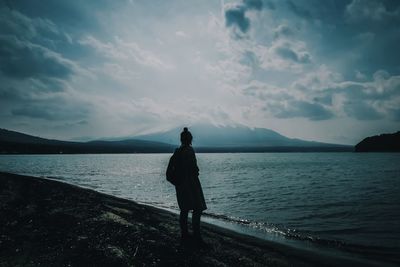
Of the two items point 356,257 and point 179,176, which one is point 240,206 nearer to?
point 356,257

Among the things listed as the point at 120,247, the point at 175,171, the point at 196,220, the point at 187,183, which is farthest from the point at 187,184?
the point at 120,247

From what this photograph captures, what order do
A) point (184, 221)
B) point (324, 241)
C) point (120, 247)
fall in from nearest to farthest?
point (120, 247), point (184, 221), point (324, 241)

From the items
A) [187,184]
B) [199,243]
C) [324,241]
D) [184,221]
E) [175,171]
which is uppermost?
[175,171]

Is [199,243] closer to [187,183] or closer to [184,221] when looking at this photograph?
[184,221]

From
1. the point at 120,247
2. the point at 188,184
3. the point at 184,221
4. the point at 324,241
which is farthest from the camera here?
the point at 324,241

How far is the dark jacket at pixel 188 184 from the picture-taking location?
28.7ft

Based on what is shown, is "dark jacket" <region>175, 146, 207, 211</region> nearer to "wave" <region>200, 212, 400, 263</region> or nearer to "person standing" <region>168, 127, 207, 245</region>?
"person standing" <region>168, 127, 207, 245</region>

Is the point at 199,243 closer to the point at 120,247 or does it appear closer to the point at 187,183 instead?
the point at 187,183

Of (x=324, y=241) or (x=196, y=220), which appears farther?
(x=324, y=241)

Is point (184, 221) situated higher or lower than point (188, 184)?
lower

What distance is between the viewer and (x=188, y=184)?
29.0 feet

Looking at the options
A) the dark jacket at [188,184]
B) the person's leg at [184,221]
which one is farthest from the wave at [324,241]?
the dark jacket at [188,184]

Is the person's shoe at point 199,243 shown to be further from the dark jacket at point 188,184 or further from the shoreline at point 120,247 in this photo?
the dark jacket at point 188,184

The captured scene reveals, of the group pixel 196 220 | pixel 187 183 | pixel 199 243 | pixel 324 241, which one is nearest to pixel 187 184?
pixel 187 183
